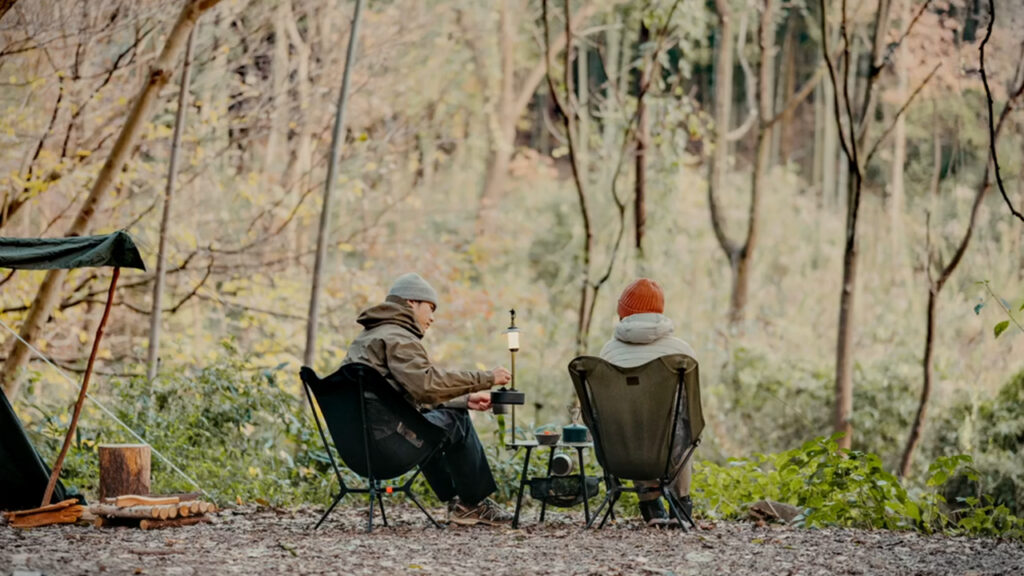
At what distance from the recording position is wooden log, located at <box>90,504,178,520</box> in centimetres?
536

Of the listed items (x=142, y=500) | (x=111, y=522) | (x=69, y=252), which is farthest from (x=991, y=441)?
(x=69, y=252)

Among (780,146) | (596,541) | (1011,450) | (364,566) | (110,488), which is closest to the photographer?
(364,566)

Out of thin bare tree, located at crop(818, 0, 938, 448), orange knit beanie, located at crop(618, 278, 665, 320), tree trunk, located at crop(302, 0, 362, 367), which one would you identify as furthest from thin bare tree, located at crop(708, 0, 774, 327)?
orange knit beanie, located at crop(618, 278, 665, 320)

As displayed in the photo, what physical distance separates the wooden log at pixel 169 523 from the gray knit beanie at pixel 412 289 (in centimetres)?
146

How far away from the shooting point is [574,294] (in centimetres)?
1748

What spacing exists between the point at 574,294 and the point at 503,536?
487 inches

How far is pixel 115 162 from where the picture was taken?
7.23m

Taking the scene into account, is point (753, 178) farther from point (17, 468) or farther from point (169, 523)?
point (17, 468)

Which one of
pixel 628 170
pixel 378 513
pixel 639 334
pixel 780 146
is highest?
pixel 780 146

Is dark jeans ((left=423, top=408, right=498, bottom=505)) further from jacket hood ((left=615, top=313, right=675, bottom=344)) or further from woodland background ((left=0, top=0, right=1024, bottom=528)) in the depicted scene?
woodland background ((left=0, top=0, right=1024, bottom=528))

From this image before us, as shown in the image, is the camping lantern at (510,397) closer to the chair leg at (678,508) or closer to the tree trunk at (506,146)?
the chair leg at (678,508)

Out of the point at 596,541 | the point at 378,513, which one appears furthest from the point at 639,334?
the point at 378,513

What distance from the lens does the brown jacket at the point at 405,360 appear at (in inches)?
204

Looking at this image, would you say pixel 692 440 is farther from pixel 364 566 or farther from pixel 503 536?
pixel 364 566
